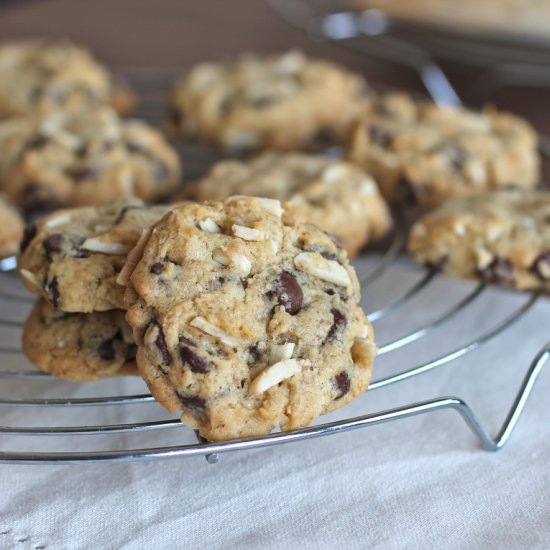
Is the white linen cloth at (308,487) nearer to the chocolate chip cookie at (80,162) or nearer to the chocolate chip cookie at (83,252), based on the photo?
the chocolate chip cookie at (83,252)

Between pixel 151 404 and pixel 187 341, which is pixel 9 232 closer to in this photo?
pixel 151 404

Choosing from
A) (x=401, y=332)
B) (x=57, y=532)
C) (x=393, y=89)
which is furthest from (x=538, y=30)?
(x=57, y=532)

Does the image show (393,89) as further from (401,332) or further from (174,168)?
(401,332)

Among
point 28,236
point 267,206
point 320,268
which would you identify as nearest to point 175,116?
point 28,236

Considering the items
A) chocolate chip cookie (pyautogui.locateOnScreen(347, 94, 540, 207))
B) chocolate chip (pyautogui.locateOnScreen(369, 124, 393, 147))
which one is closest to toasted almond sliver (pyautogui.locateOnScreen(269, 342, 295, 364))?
chocolate chip cookie (pyautogui.locateOnScreen(347, 94, 540, 207))

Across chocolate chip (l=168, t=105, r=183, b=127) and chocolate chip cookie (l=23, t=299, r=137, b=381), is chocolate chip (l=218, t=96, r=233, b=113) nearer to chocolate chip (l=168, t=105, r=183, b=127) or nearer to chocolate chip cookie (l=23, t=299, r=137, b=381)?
chocolate chip (l=168, t=105, r=183, b=127)
